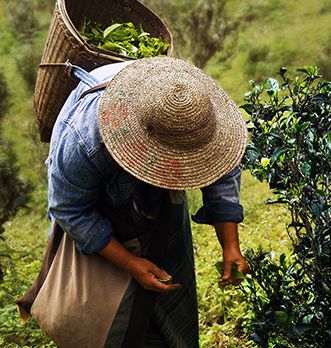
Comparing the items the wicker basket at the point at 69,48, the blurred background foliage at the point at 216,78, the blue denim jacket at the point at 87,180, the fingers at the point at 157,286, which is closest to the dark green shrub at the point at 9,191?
the blurred background foliage at the point at 216,78

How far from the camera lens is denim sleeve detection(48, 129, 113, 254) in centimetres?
195

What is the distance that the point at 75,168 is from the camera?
1.94 m

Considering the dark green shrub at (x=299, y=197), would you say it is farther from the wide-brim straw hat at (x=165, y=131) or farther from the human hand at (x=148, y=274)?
the human hand at (x=148, y=274)

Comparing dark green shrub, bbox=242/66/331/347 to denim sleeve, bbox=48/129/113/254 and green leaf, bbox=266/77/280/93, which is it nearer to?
green leaf, bbox=266/77/280/93

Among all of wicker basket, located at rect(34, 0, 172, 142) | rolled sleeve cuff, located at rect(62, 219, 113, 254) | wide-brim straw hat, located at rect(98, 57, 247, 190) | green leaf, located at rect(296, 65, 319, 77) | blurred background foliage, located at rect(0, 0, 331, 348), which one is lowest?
blurred background foliage, located at rect(0, 0, 331, 348)

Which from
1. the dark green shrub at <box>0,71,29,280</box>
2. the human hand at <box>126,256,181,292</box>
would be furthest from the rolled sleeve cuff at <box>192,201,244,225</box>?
the dark green shrub at <box>0,71,29,280</box>

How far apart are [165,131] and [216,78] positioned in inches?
320

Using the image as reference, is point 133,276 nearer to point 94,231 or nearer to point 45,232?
point 94,231

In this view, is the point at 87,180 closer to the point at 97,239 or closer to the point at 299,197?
the point at 97,239

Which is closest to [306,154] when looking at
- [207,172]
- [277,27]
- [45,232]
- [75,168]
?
[207,172]

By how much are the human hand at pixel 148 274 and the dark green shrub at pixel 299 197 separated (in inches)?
12.0

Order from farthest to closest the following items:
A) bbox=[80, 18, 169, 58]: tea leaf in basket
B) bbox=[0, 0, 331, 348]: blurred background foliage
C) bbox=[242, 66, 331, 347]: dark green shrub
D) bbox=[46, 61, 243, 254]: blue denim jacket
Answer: bbox=[0, 0, 331, 348]: blurred background foliage, bbox=[80, 18, 169, 58]: tea leaf in basket, bbox=[46, 61, 243, 254]: blue denim jacket, bbox=[242, 66, 331, 347]: dark green shrub

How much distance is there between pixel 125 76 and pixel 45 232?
504 cm

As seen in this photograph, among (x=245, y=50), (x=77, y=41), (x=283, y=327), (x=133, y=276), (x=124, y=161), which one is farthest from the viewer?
(x=245, y=50)
